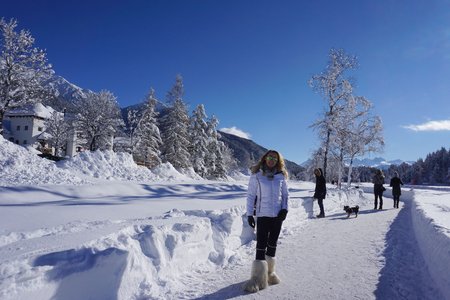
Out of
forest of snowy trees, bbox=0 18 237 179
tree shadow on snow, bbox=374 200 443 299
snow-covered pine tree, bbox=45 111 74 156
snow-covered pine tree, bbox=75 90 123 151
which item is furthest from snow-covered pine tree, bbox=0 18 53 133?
tree shadow on snow, bbox=374 200 443 299

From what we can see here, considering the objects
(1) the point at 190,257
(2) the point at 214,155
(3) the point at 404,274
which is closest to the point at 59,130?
(2) the point at 214,155

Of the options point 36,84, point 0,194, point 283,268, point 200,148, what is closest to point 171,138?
point 200,148

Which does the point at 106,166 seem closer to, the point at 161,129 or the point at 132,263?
the point at 132,263

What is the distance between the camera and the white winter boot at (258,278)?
515cm

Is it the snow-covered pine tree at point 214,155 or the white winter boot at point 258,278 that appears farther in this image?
the snow-covered pine tree at point 214,155

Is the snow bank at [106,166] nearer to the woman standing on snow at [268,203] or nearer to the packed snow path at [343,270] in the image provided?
the packed snow path at [343,270]

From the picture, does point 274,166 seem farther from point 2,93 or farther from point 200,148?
point 200,148

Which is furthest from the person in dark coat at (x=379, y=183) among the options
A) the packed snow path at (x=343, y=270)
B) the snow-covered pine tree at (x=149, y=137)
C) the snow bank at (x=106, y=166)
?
the snow-covered pine tree at (x=149, y=137)

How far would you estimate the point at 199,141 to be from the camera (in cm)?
4525

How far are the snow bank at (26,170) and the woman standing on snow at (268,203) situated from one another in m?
12.6

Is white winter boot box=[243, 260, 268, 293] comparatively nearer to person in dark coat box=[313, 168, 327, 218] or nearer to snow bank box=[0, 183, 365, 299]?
snow bank box=[0, 183, 365, 299]

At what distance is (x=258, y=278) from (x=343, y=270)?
6.46 ft

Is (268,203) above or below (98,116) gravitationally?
below

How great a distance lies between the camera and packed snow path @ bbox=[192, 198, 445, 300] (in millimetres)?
5118
